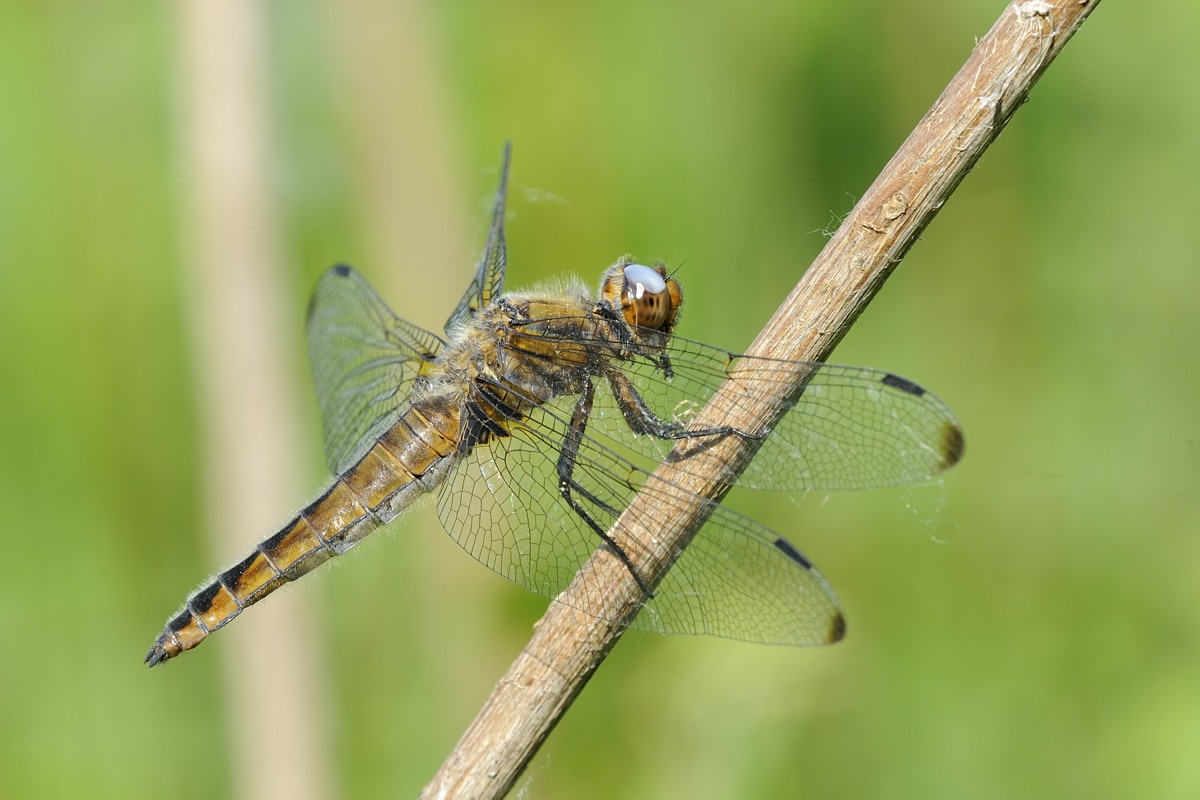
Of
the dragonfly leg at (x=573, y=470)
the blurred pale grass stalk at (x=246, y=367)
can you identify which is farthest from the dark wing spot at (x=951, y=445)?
the blurred pale grass stalk at (x=246, y=367)

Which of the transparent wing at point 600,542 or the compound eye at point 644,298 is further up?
the compound eye at point 644,298

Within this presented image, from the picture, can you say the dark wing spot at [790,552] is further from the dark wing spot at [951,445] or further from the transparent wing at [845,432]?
the dark wing spot at [951,445]

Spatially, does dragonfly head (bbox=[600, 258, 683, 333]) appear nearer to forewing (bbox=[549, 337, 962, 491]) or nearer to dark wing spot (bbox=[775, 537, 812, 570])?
forewing (bbox=[549, 337, 962, 491])

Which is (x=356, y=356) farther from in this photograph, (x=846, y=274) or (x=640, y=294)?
(x=846, y=274)

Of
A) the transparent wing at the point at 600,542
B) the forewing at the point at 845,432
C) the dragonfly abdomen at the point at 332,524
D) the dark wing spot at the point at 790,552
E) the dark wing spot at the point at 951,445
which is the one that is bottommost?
the dragonfly abdomen at the point at 332,524

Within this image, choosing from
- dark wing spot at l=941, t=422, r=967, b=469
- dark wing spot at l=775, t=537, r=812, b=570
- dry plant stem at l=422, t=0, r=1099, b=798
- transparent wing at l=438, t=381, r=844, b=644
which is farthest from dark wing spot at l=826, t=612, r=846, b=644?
dry plant stem at l=422, t=0, r=1099, b=798
